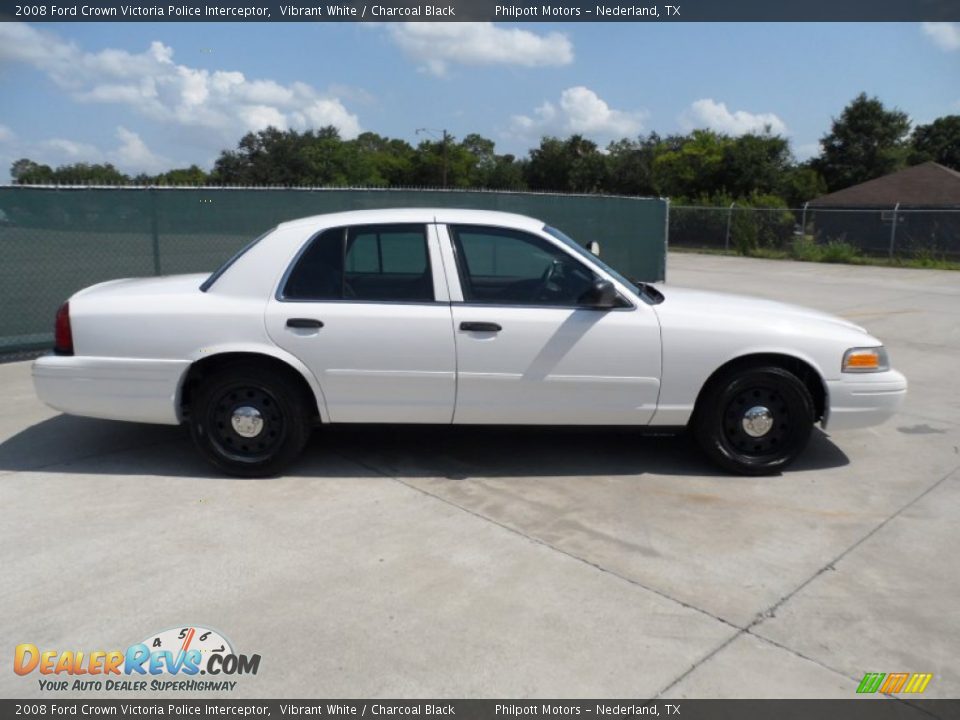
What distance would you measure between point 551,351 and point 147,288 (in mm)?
2618

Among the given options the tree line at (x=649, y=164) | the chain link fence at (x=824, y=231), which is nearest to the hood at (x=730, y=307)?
the chain link fence at (x=824, y=231)

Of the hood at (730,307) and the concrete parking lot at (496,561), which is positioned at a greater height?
the hood at (730,307)

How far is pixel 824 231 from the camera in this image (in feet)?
95.0

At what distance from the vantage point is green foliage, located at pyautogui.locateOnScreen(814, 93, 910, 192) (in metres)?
52.0

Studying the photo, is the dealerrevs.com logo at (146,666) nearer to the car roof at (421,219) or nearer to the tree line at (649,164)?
the car roof at (421,219)

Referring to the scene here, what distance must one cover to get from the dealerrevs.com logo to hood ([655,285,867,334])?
3.10 metres

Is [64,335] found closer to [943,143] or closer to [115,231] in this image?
[115,231]

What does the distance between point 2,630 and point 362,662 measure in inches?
58.2

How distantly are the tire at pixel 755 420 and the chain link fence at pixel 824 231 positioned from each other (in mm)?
22068

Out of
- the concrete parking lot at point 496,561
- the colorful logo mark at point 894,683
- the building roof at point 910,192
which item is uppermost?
the building roof at point 910,192

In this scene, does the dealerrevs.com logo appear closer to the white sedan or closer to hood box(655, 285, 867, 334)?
the white sedan

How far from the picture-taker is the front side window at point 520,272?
15.8 feet
